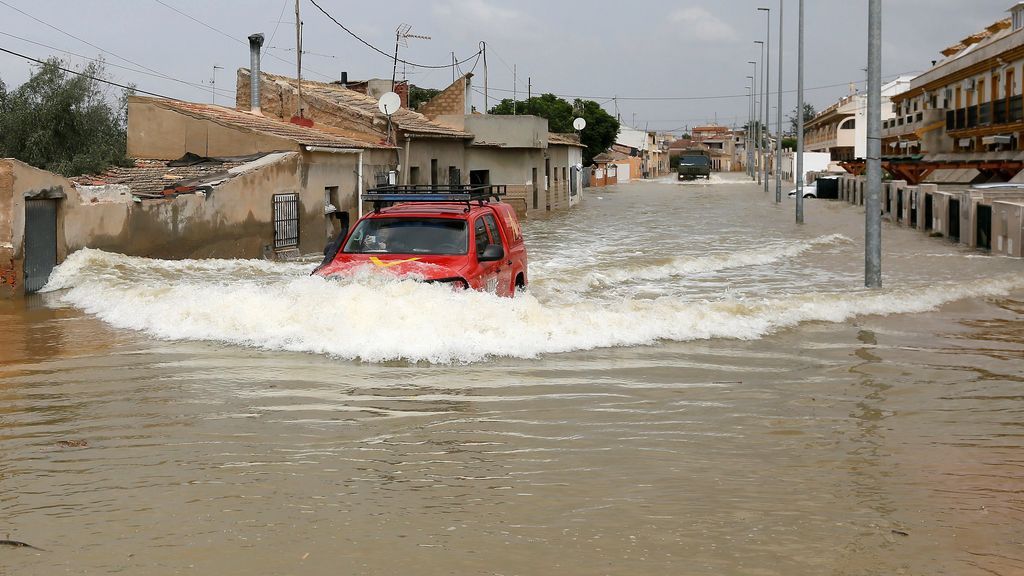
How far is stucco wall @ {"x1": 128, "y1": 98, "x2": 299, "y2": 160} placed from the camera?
84.1ft

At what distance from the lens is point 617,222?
1754 inches

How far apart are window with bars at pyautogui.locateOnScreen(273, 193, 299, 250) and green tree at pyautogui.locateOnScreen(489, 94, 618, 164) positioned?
58285 millimetres

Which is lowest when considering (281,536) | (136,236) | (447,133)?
(281,536)

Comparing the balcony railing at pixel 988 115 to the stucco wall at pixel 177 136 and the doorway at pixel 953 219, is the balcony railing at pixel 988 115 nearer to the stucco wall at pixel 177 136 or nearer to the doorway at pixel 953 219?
the doorway at pixel 953 219

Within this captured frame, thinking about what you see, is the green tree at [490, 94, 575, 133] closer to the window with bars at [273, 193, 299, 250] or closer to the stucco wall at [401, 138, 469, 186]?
the stucco wall at [401, 138, 469, 186]

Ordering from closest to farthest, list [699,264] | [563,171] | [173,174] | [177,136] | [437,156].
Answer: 1. [173,174]
2. [699,264]
3. [177,136]
4. [437,156]
5. [563,171]

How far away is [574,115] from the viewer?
85.9m

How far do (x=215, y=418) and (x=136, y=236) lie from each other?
11.9 metres

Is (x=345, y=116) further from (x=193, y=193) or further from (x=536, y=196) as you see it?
(x=536, y=196)

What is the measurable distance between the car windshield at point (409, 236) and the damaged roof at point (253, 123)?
1238 centimetres

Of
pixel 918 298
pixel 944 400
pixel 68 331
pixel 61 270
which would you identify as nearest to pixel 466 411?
pixel 944 400

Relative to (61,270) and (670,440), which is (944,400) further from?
(61,270)

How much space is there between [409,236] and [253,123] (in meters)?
15.4

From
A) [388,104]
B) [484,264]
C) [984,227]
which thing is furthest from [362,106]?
[484,264]
